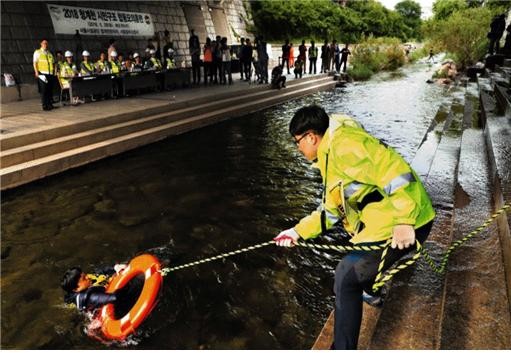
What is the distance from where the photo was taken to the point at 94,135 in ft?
26.5

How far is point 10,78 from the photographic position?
11.1 meters

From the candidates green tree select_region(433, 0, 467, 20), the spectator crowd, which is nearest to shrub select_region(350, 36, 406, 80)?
the spectator crowd

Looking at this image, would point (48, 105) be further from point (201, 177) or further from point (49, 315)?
point (49, 315)

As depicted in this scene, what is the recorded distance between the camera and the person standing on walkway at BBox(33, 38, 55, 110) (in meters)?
9.36

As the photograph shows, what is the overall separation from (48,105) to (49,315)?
7.82 meters

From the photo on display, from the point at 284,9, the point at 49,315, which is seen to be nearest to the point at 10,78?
the point at 49,315

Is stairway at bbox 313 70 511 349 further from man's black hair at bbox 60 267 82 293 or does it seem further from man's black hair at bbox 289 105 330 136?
man's black hair at bbox 60 267 82 293

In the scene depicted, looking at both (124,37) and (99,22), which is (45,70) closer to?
(99,22)

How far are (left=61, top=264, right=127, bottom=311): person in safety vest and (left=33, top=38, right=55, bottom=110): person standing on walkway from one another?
7.78m

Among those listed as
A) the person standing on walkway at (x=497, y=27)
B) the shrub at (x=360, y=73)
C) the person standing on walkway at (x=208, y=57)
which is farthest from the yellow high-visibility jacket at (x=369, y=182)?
the shrub at (x=360, y=73)

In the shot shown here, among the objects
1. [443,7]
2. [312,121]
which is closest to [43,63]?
[312,121]

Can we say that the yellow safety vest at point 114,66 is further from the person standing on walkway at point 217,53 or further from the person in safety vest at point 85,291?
the person in safety vest at point 85,291

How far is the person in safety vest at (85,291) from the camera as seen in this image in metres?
3.28

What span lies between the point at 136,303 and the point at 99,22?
584 inches
